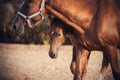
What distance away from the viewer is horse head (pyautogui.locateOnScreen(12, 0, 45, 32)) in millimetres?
5934

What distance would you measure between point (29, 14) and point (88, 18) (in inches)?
35.7

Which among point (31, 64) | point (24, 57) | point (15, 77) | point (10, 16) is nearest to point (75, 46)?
point (15, 77)

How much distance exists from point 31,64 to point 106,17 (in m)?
5.14

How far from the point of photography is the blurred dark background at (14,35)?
47.5ft

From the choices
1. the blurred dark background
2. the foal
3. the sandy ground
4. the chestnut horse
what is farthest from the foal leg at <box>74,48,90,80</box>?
the blurred dark background

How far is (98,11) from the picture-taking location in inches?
233

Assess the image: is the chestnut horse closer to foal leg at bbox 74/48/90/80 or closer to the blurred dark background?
foal leg at bbox 74/48/90/80

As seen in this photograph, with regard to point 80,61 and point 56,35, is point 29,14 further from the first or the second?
point 80,61

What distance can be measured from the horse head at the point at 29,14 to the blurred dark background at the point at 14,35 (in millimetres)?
8419

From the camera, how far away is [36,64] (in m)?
10.6

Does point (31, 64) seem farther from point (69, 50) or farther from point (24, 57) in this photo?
point (69, 50)

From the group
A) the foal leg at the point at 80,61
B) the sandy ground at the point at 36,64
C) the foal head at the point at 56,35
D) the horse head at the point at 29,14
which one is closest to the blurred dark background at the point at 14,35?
the sandy ground at the point at 36,64

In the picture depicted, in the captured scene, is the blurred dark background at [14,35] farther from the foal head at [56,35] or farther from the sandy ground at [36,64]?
the foal head at [56,35]

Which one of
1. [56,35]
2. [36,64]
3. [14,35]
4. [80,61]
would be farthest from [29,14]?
[14,35]
